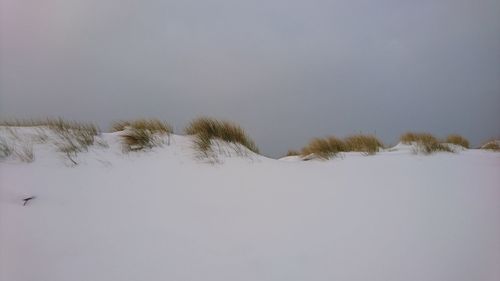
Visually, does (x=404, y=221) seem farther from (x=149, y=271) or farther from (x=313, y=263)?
(x=149, y=271)

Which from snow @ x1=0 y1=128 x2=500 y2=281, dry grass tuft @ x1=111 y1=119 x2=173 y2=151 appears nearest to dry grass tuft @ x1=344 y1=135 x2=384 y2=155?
snow @ x1=0 y1=128 x2=500 y2=281

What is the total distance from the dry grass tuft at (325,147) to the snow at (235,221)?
848 mm

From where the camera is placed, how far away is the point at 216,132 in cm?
410

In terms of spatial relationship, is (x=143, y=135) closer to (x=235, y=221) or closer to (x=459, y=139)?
(x=235, y=221)

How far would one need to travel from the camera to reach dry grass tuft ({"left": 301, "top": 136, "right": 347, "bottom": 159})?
4.09 m

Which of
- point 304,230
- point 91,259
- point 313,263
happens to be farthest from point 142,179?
point 313,263

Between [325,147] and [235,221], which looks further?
[325,147]

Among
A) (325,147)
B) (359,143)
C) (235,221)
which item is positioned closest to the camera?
(235,221)

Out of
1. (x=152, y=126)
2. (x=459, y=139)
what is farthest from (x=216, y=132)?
(x=459, y=139)

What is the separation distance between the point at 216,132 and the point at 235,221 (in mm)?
2274

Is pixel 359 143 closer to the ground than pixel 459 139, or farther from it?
closer to the ground

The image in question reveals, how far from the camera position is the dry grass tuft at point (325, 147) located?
4094mm

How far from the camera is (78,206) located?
2035 millimetres

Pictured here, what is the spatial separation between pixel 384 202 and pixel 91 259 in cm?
215
